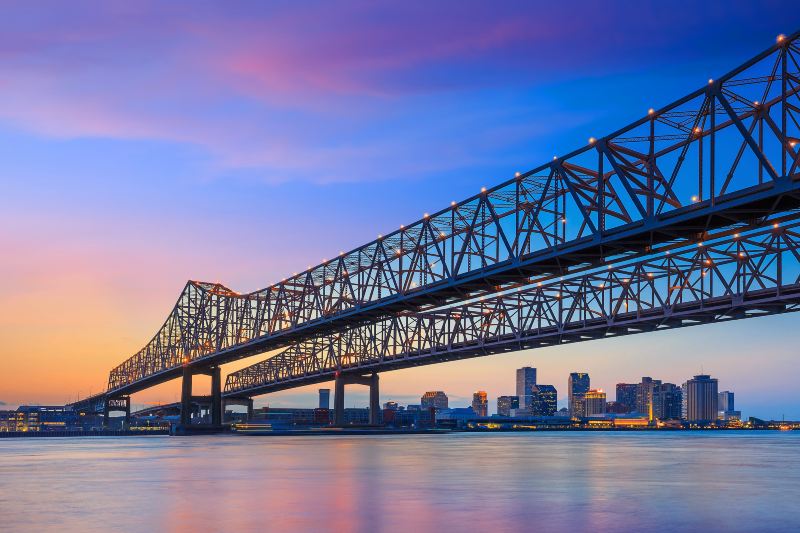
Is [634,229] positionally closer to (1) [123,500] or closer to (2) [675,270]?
(1) [123,500]

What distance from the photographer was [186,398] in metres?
137

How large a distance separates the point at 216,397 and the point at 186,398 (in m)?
4.51

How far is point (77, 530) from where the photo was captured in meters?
19.5

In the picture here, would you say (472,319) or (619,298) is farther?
(472,319)

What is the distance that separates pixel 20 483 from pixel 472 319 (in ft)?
316

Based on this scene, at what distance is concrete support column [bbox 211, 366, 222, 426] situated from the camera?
445ft

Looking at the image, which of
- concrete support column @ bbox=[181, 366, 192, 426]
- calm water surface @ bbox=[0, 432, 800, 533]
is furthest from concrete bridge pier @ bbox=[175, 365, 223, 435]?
calm water surface @ bbox=[0, 432, 800, 533]

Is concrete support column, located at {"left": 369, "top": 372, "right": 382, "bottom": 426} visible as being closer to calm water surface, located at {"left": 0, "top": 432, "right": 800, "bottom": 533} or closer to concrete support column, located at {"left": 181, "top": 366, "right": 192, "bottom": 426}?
concrete support column, located at {"left": 181, "top": 366, "right": 192, "bottom": 426}

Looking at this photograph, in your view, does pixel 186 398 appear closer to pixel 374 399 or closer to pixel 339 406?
pixel 339 406

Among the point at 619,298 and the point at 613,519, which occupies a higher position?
the point at 619,298

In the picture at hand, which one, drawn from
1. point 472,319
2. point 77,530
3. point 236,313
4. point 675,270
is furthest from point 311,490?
point 236,313

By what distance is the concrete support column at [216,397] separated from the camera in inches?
5344

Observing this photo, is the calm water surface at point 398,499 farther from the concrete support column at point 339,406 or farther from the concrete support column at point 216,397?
the concrete support column at point 339,406

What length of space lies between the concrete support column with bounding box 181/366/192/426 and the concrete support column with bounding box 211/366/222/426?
135 inches
